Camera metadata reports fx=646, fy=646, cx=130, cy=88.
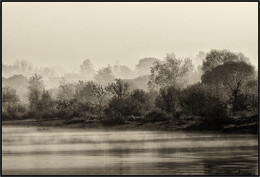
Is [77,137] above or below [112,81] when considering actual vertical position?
below

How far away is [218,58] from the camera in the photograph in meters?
53.0

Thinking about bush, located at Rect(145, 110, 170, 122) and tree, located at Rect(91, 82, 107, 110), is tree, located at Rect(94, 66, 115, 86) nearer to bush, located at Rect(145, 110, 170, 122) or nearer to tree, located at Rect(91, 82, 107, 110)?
tree, located at Rect(91, 82, 107, 110)

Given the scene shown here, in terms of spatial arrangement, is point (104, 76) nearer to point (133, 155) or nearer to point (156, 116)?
point (156, 116)

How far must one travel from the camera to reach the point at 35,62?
170ft

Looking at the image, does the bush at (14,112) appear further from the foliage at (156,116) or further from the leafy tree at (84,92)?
the foliage at (156,116)

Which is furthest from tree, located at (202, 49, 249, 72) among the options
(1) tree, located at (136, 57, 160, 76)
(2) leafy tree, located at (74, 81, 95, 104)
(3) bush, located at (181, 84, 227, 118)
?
(2) leafy tree, located at (74, 81, 95, 104)

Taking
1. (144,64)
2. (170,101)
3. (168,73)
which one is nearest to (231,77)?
(170,101)

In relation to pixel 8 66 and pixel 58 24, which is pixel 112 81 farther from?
pixel 58 24

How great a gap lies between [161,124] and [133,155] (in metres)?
18.8

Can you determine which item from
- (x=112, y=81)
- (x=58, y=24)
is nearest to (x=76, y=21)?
(x=58, y=24)

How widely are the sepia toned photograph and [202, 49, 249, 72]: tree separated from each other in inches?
4.8

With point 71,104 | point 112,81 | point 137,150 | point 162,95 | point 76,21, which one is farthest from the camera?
point 112,81

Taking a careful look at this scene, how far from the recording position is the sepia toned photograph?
2558cm

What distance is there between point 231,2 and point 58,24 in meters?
10.3
